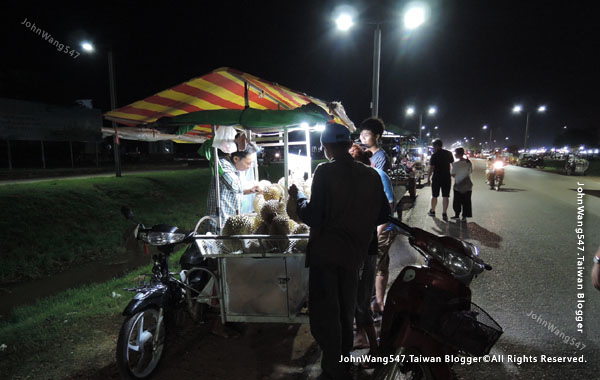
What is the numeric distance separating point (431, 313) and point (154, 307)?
2.34 m

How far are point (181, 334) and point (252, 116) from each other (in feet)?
8.47

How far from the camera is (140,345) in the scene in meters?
2.80

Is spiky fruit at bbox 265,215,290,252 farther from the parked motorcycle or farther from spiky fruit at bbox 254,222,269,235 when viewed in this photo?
the parked motorcycle

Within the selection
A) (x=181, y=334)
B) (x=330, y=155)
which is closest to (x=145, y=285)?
(x=181, y=334)

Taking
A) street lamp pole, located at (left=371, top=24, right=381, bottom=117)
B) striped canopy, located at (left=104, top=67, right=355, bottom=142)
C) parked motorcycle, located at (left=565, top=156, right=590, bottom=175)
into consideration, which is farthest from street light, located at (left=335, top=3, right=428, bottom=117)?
parked motorcycle, located at (left=565, top=156, right=590, bottom=175)

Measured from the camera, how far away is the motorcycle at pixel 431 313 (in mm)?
2074

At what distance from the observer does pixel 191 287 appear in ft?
10.9

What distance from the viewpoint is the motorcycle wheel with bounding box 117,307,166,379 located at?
2582mm

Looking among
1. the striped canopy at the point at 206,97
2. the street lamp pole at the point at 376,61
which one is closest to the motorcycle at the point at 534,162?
the street lamp pole at the point at 376,61

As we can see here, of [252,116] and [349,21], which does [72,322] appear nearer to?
[252,116]

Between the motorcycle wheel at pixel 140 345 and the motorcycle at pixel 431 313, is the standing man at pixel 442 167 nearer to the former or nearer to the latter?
the motorcycle at pixel 431 313

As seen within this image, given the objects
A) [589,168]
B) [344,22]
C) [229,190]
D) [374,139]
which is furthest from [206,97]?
[589,168]

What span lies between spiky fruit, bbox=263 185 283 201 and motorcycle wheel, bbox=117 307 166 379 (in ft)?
6.31

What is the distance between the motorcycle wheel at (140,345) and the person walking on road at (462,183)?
7.41 metres
